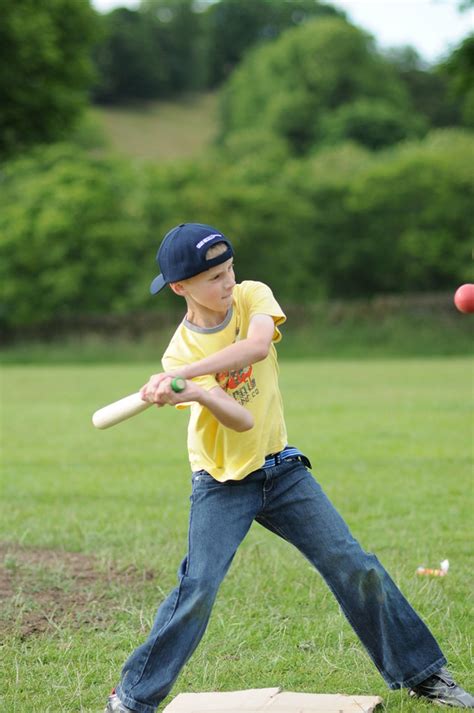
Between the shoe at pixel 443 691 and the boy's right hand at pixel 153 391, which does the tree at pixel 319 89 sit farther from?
the boy's right hand at pixel 153 391

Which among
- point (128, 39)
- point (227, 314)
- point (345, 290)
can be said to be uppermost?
point (128, 39)

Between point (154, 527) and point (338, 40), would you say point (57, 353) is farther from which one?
point (338, 40)

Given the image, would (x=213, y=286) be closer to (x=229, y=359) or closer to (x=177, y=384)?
(x=229, y=359)

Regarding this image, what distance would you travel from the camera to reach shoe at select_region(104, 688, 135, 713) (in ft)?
13.4

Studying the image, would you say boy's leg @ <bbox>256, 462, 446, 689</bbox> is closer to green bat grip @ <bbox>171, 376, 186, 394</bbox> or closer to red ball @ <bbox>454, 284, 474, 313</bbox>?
green bat grip @ <bbox>171, 376, 186, 394</bbox>

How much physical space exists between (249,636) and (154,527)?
290 centimetres

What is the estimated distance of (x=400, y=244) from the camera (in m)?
55.3

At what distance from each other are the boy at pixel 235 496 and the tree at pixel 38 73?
29.8 m

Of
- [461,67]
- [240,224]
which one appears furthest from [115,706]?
[240,224]

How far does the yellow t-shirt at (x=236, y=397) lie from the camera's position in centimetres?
414

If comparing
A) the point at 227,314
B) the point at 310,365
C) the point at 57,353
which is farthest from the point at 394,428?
the point at 57,353

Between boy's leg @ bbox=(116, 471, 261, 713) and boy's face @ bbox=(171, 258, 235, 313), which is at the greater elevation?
boy's face @ bbox=(171, 258, 235, 313)

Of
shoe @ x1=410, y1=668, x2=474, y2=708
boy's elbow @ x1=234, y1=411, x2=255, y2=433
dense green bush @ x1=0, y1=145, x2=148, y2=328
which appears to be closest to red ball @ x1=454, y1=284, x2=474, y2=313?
boy's elbow @ x1=234, y1=411, x2=255, y2=433

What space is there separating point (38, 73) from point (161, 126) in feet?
225
